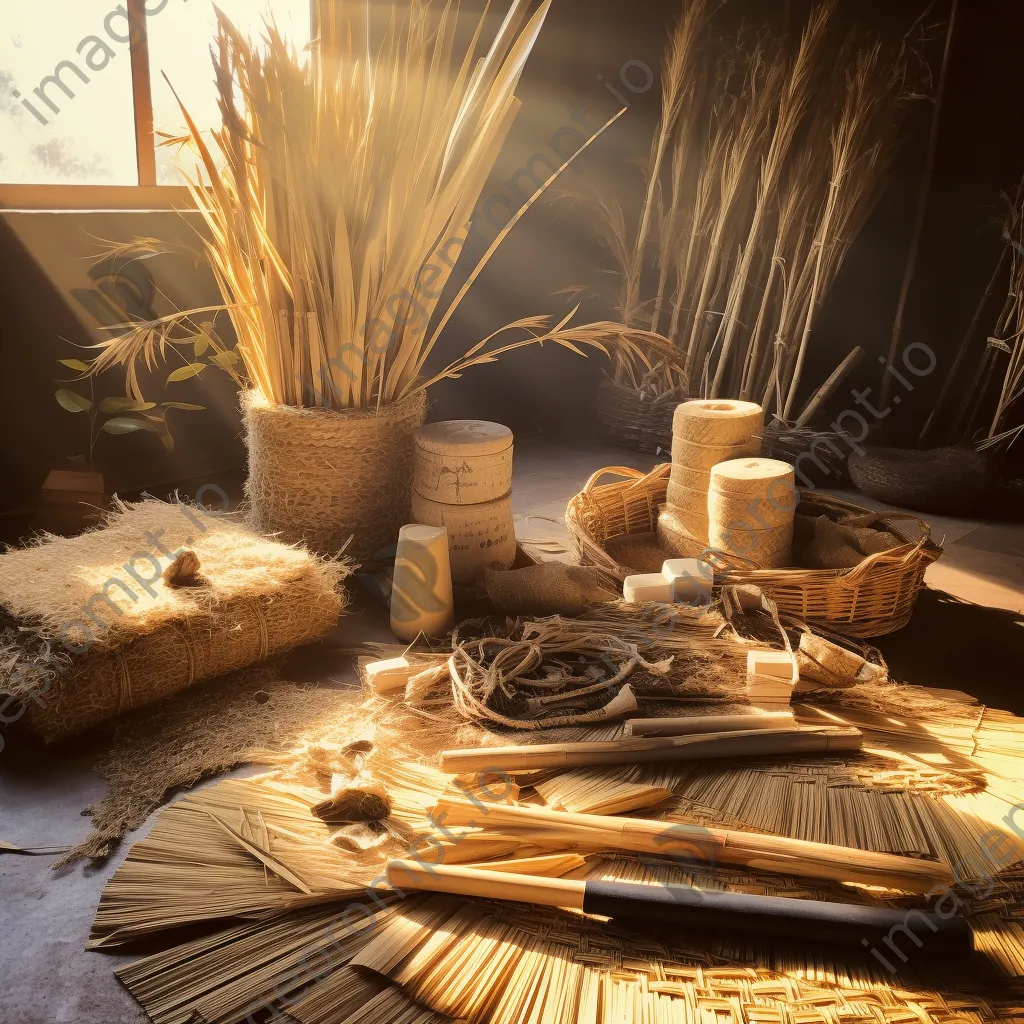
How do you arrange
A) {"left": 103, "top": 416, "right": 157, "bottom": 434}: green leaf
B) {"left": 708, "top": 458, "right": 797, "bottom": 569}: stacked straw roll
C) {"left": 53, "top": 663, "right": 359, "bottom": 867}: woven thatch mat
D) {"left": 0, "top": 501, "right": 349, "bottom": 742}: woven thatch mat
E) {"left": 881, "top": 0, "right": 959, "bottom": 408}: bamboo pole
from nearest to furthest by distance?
{"left": 53, "top": 663, "right": 359, "bottom": 867}: woven thatch mat < {"left": 0, "top": 501, "right": 349, "bottom": 742}: woven thatch mat < {"left": 708, "top": 458, "right": 797, "bottom": 569}: stacked straw roll < {"left": 103, "top": 416, "right": 157, "bottom": 434}: green leaf < {"left": 881, "top": 0, "right": 959, "bottom": 408}: bamboo pole

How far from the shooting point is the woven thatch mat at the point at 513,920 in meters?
1.13

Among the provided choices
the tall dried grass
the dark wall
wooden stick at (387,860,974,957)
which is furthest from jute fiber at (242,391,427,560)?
the dark wall

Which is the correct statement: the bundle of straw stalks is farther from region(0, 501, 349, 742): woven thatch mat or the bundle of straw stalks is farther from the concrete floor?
region(0, 501, 349, 742): woven thatch mat

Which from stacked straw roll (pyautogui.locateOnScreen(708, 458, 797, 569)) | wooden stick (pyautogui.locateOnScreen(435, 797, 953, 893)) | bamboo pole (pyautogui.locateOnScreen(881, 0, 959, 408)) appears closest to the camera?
wooden stick (pyautogui.locateOnScreen(435, 797, 953, 893))

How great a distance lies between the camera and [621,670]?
1.76 meters

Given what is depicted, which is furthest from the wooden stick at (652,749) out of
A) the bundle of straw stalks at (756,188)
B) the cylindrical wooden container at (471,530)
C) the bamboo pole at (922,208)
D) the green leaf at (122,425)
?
the bamboo pole at (922,208)

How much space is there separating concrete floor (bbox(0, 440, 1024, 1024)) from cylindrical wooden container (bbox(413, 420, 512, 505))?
308mm

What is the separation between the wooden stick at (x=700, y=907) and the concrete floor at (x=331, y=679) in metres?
0.40

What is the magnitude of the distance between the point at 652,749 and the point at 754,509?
28.5 inches

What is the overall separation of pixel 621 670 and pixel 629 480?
89cm

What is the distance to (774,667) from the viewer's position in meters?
1.71

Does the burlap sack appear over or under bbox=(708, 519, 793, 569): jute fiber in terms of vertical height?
under

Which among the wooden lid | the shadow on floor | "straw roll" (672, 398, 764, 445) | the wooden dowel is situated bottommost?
the shadow on floor

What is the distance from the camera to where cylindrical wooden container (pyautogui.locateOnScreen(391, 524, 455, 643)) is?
197 cm
